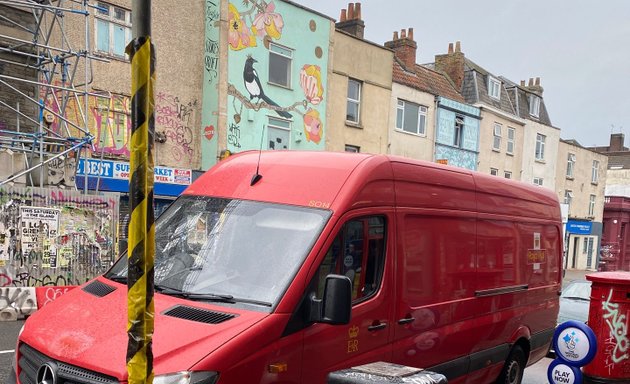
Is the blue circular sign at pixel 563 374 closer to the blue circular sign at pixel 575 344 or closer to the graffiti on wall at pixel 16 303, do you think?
the blue circular sign at pixel 575 344

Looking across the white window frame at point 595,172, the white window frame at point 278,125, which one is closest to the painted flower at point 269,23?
the white window frame at point 278,125

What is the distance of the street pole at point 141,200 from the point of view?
2.41 m

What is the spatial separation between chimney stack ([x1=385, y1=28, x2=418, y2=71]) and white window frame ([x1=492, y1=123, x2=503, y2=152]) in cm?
659

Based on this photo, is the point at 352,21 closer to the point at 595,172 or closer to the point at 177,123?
the point at 177,123

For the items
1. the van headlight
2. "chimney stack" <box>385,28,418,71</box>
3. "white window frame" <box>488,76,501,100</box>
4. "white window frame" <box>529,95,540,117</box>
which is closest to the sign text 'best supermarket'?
the van headlight

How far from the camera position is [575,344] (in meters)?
Result: 5.62

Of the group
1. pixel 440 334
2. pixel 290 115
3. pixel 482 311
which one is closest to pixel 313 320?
pixel 440 334

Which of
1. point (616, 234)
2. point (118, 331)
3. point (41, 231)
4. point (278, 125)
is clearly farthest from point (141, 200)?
point (616, 234)

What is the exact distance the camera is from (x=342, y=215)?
396 centimetres

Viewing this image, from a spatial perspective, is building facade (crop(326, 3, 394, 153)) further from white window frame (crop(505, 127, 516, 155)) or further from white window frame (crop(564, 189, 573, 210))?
white window frame (crop(564, 189, 573, 210))

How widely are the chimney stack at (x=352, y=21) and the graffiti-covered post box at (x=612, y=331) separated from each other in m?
18.8

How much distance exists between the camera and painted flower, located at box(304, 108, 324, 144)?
19.5 m

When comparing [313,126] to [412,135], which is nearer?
[313,126]

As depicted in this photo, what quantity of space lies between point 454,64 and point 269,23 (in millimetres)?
15205
